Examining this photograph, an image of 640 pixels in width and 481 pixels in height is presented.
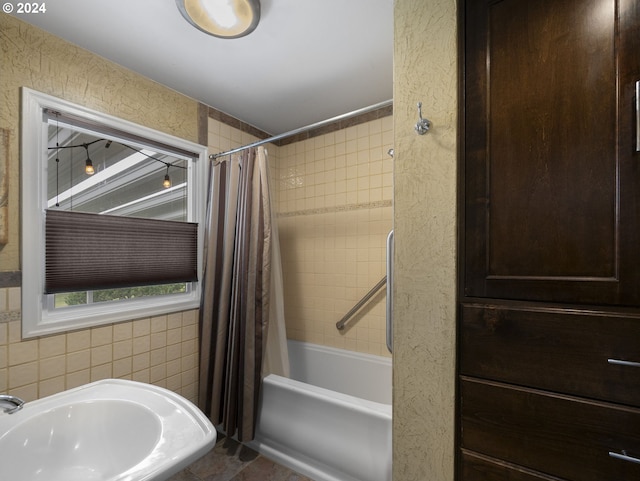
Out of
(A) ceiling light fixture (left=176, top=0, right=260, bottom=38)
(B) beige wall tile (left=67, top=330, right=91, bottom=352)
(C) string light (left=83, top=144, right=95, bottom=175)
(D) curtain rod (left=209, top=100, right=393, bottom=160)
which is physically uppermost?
(A) ceiling light fixture (left=176, top=0, right=260, bottom=38)

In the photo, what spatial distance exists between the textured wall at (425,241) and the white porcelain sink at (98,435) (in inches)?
26.9

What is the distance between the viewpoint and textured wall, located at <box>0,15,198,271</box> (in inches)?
54.6

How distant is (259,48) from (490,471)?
6.79 ft

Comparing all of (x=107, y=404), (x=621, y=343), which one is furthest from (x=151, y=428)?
(x=621, y=343)

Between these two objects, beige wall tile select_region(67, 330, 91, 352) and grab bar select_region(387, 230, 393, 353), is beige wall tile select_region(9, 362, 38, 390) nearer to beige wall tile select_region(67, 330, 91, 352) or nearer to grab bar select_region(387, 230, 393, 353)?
beige wall tile select_region(67, 330, 91, 352)

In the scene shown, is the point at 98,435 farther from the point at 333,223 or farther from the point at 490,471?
the point at 333,223

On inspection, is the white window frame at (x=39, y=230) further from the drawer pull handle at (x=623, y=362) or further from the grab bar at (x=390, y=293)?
the drawer pull handle at (x=623, y=362)

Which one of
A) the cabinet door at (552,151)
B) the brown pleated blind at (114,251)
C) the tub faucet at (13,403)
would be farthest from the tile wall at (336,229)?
the tub faucet at (13,403)

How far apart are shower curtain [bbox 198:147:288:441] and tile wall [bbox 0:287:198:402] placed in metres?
0.13

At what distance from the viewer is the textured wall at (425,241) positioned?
1.00 m

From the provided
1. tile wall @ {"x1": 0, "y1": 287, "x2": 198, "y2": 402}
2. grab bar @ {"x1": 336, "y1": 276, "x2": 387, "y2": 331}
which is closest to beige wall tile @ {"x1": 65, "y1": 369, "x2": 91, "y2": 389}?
tile wall @ {"x1": 0, "y1": 287, "x2": 198, "y2": 402}

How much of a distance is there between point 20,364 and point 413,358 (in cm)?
175

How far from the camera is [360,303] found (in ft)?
7.81

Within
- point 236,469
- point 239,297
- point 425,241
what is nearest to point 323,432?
point 236,469
